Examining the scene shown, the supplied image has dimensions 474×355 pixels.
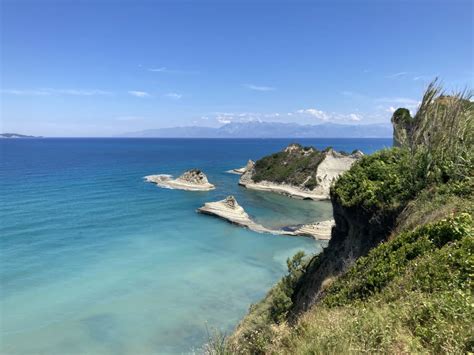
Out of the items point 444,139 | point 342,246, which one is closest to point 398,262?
point 444,139

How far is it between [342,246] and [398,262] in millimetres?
8787

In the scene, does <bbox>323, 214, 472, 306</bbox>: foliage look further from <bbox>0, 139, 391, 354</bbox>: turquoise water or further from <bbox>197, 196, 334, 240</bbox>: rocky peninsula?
<bbox>197, 196, 334, 240</bbox>: rocky peninsula

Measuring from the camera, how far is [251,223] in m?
49.0

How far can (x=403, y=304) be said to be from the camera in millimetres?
6469

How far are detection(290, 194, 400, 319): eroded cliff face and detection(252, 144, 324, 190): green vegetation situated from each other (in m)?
56.8

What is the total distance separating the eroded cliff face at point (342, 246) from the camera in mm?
14673

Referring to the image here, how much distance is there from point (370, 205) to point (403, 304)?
9399mm

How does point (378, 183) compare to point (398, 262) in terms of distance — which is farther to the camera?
point (378, 183)

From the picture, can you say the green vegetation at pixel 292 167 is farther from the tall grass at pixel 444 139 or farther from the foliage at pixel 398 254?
the foliage at pixel 398 254

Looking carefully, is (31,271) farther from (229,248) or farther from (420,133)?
(420,133)

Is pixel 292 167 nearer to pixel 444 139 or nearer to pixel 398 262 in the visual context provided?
pixel 444 139

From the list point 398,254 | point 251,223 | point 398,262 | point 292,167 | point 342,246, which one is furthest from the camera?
point 292,167

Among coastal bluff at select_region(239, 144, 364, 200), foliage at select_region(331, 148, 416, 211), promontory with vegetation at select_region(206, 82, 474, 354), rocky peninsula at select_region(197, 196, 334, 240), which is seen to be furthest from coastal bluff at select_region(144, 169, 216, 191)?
foliage at select_region(331, 148, 416, 211)

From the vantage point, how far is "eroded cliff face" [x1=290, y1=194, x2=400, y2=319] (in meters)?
14.7
